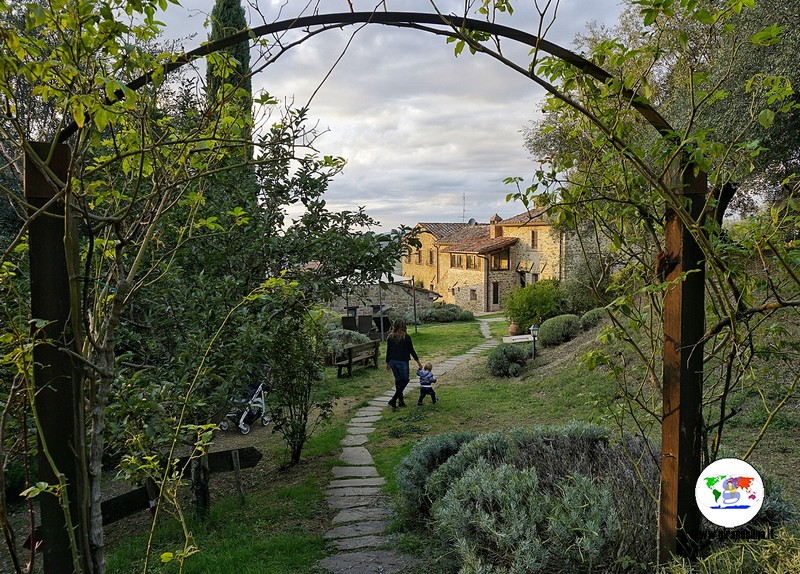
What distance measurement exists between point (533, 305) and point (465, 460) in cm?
1447

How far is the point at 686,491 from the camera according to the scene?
252 centimetres

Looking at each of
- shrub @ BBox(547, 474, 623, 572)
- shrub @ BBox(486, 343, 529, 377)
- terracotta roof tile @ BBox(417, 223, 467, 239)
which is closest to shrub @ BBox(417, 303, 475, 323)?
terracotta roof tile @ BBox(417, 223, 467, 239)

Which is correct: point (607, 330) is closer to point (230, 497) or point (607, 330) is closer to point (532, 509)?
point (532, 509)

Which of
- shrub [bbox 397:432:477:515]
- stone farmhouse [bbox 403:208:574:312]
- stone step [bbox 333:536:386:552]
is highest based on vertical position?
stone farmhouse [bbox 403:208:574:312]

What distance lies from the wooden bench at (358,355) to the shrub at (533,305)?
6.08 meters

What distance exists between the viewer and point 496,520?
3385mm

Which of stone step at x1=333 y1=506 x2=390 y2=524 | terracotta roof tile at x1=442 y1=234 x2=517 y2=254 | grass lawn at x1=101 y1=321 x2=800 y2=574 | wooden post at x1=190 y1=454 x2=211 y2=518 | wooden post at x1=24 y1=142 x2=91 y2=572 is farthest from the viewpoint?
terracotta roof tile at x1=442 y1=234 x2=517 y2=254

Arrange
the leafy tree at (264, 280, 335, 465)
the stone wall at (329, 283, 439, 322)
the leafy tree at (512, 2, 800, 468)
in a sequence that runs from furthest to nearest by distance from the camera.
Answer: the stone wall at (329, 283, 439, 322) → the leafy tree at (264, 280, 335, 465) → the leafy tree at (512, 2, 800, 468)

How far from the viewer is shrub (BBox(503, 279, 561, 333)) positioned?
59.7 ft

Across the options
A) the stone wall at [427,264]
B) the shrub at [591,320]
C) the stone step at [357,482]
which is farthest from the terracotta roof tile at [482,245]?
the stone step at [357,482]

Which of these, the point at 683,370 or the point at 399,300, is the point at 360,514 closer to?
the point at 683,370

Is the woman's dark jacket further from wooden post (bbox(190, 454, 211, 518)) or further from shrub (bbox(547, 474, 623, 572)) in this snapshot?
shrub (bbox(547, 474, 623, 572))

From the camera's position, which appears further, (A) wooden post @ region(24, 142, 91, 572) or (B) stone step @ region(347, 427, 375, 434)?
(B) stone step @ region(347, 427, 375, 434)

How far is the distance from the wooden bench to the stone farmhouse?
14515 millimetres
